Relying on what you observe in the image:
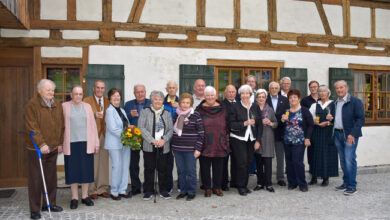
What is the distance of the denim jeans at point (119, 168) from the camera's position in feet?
16.8

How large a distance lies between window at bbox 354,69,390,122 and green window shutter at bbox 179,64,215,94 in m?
3.73

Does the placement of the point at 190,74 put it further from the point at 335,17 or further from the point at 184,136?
the point at 335,17

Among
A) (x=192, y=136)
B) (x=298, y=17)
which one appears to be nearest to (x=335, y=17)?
(x=298, y=17)

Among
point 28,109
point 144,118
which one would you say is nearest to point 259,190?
point 144,118

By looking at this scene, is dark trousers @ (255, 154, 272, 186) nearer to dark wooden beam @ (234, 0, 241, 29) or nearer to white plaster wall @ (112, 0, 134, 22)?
dark wooden beam @ (234, 0, 241, 29)

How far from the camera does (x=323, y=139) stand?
Answer: 5.86 metres

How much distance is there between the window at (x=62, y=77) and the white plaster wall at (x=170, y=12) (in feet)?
5.11

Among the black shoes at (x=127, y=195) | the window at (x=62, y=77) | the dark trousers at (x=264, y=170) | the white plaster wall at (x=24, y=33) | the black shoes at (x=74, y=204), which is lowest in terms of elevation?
the black shoes at (x=127, y=195)

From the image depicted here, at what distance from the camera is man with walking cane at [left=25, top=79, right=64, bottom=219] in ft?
14.0

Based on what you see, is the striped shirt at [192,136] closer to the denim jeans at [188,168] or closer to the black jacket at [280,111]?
the denim jeans at [188,168]

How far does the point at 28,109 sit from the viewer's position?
427 cm

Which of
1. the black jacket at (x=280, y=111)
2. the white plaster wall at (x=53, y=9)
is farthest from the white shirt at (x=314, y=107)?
the white plaster wall at (x=53, y=9)

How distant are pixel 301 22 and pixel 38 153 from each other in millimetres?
5757

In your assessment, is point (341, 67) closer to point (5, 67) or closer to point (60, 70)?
point (60, 70)
